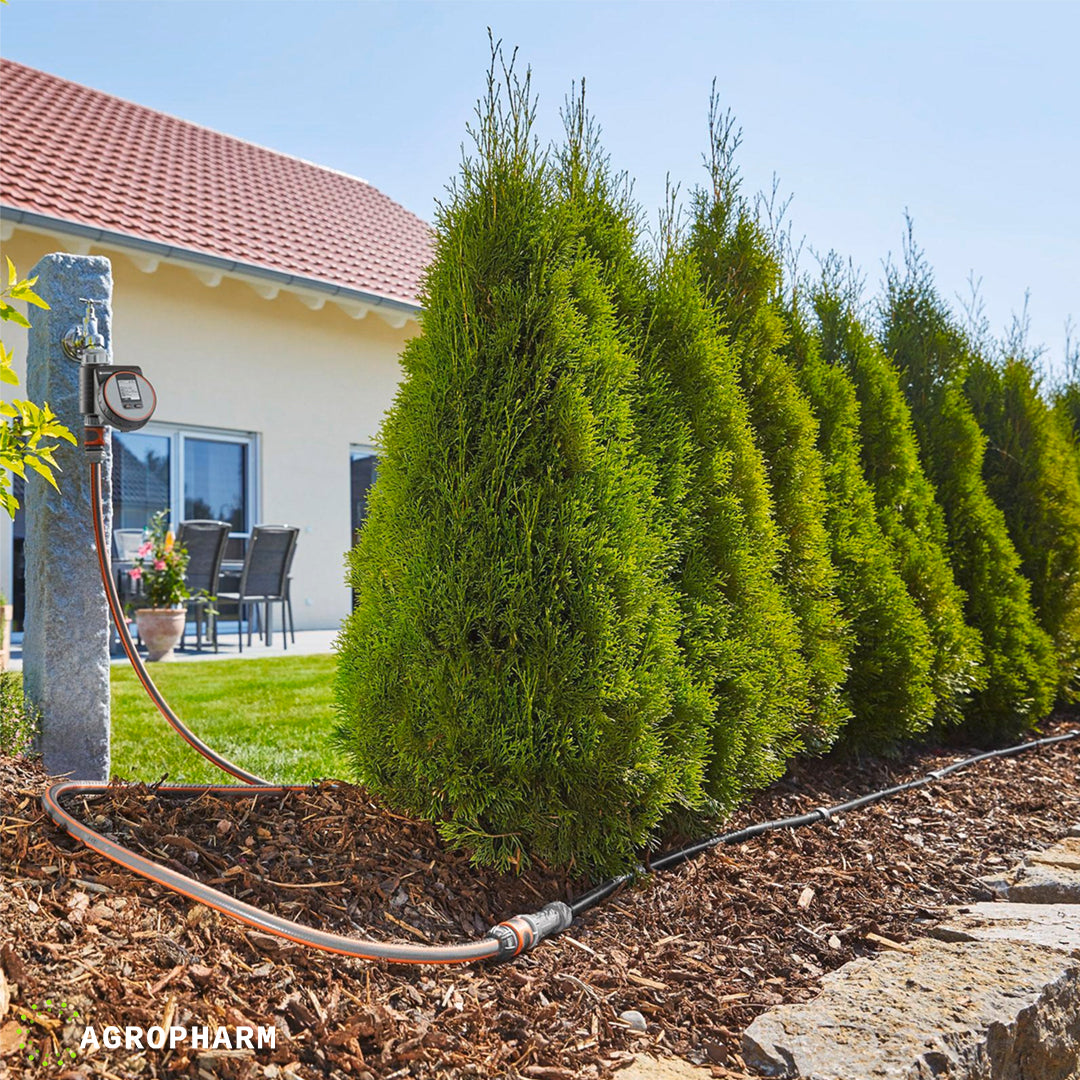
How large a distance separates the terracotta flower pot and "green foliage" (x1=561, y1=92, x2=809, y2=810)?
642 centimetres

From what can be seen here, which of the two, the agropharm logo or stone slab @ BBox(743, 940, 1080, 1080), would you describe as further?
stone slab @ BBox(743, 940, 1080, 1080)

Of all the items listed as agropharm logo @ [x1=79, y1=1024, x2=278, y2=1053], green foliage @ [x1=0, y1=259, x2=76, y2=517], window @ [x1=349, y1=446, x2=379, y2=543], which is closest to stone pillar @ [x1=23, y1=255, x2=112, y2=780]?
green foliage @ [x1=0, y1=259, x2=76, y2=517]

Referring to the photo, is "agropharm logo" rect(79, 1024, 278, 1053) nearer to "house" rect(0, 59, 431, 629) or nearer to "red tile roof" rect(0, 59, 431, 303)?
"house" rect(0, 59, 431, 629)

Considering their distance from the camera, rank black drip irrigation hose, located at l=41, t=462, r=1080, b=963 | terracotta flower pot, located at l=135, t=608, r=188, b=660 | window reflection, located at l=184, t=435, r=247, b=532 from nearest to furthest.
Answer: black drip irrigation hose, located at l=41, t=462, r=1080, b=963 → terracotta flower pot, located at l=135, t=608, r=188, b=660 → window reflection, located at l=184, t=435, r=247, b=532

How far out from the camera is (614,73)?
3.70 metres

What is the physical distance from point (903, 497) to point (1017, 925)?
3056 millimetres

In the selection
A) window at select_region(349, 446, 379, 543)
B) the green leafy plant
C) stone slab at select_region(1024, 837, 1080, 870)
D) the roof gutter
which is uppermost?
the roof gutter

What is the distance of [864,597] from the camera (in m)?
4.76

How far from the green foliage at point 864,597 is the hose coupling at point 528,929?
8.61ft

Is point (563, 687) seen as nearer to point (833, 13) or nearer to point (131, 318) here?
point (833, 13)

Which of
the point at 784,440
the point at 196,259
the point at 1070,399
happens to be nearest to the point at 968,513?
the point at 784,440

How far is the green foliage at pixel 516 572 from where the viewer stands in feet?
8.84

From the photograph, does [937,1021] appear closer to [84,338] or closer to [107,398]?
[107,398]

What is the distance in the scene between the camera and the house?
9906mm
